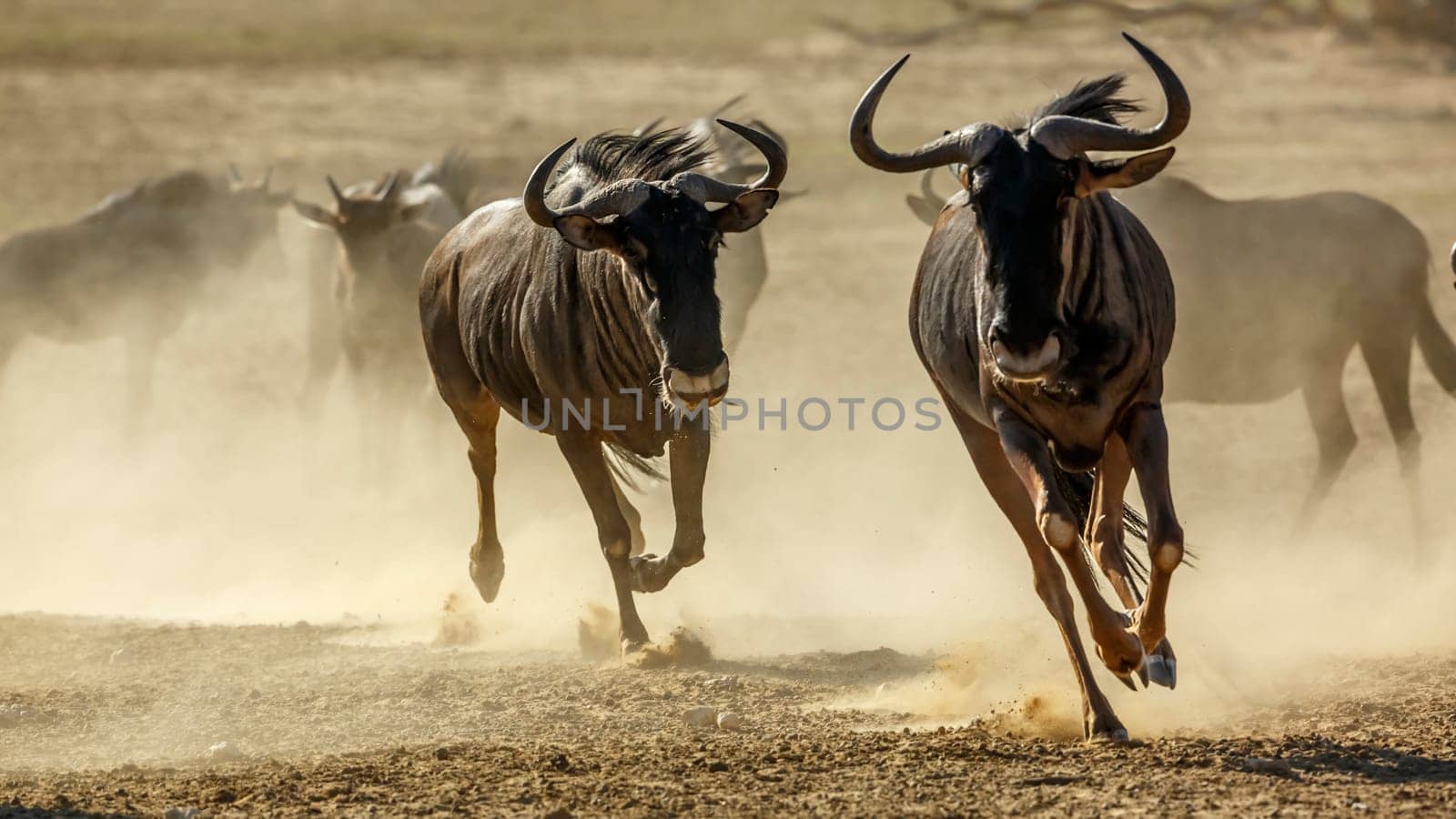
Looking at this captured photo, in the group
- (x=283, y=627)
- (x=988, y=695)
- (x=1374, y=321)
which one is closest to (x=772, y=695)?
(x=988, y=695)

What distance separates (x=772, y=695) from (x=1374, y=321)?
5.41 m

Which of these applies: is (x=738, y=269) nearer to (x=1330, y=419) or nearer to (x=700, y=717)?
(x=1330, y=419)

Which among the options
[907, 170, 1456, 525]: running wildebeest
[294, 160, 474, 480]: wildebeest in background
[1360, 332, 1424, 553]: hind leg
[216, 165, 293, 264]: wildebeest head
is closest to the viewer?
[1360, 332, 1424, 553]: hind leg

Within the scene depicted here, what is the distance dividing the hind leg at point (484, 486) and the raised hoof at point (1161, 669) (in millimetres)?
4060

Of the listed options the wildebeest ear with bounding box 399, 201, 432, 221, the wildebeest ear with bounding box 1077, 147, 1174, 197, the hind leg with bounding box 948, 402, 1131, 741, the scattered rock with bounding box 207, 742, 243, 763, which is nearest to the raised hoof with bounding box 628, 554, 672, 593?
the hind leg with bounding box 948, 402, 1131, 741

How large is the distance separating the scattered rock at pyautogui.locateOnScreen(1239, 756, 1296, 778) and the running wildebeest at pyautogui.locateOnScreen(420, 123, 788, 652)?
2.51 meters

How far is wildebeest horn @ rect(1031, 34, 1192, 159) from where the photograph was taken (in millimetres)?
5875

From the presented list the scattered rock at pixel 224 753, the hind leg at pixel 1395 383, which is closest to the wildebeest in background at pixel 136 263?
the hind leg at pixel 1395 383

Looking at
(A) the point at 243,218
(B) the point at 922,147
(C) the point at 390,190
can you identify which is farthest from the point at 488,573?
(A) the point at 243,218

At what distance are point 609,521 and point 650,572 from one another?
0.33 meters

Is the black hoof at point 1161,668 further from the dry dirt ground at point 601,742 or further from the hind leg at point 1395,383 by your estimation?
the hind leg at point 1395,383

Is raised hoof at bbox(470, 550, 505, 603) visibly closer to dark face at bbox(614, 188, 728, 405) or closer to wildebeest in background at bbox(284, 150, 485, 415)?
dark face at bbox(614, 188, 728, 405)

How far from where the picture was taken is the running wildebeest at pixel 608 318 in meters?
7.44

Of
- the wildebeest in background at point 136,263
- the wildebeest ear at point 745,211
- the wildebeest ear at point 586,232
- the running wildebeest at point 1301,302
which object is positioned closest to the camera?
the wildebeest ear at point 586,232
